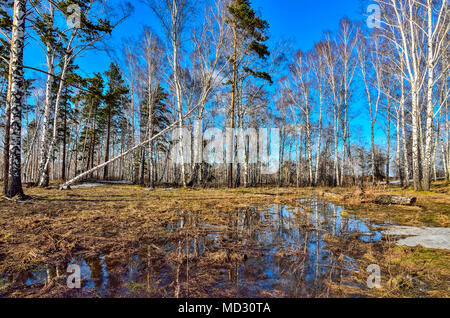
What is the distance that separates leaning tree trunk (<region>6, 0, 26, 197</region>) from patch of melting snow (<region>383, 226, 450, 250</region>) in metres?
10.3

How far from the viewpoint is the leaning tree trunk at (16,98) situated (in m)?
6.23

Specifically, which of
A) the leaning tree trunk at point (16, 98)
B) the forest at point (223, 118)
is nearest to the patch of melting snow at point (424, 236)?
the forest at point (223, 118)

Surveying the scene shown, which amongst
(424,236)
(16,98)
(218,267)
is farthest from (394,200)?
(16,98)

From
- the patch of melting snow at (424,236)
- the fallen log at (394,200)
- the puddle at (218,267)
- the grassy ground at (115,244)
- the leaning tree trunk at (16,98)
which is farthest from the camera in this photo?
the fallen log at (394,200)

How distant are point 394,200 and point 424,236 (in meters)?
4.32

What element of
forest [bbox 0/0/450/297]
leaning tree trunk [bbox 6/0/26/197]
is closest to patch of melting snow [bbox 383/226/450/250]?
forest [bbox 0/0/450/297]

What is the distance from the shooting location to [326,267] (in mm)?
2320

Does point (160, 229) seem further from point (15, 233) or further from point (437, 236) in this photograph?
point (437, 236)

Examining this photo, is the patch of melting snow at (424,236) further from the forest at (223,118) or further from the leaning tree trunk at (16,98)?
the leaning tree trunk at (16,98)

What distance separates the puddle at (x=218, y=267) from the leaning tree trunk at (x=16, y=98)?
6.24 m

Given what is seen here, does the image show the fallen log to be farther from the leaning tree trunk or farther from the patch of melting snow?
the leaning tree trunk

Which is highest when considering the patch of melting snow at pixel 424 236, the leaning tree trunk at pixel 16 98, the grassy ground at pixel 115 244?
the leaning tree trunk at pixel 16 98

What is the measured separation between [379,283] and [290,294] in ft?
3.28
